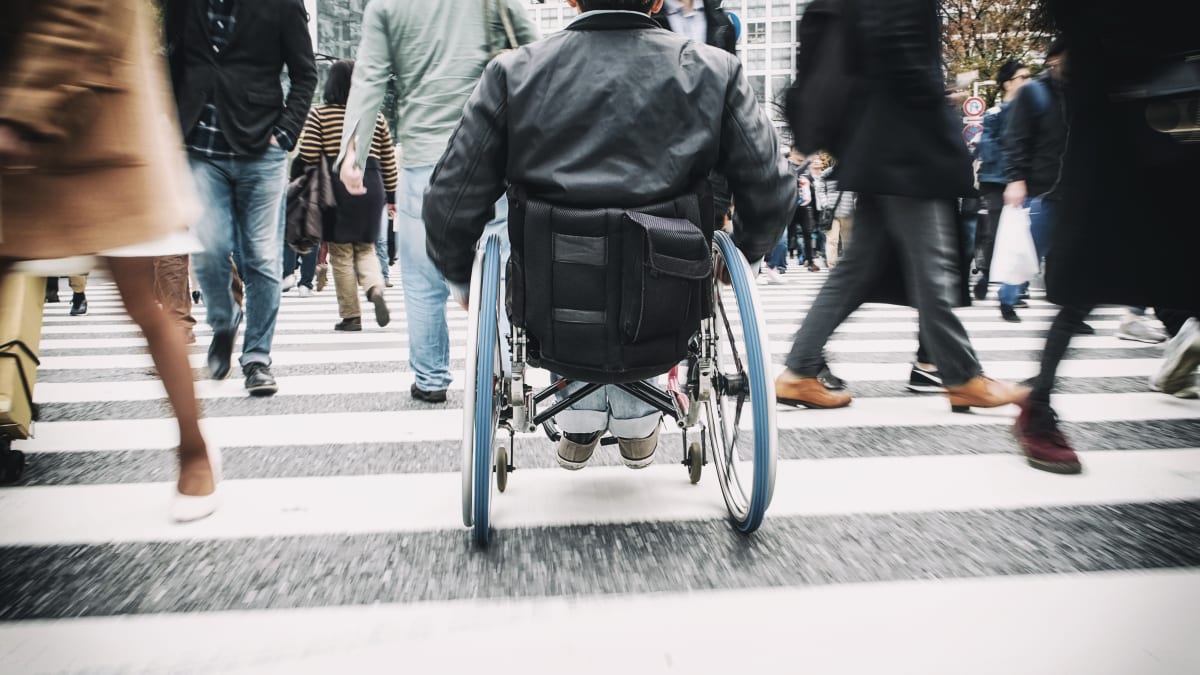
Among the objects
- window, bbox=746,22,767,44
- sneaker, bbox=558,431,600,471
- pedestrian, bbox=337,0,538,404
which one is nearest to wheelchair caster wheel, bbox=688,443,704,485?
sneaker, bbox=558,431,600,471

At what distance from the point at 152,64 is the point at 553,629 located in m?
1.83

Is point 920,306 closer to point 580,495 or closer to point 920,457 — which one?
point 920,457

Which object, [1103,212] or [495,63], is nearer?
[495,63]

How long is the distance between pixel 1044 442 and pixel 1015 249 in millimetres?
3838

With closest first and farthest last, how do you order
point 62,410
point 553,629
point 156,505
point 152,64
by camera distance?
point 553,629 → point 152,64 → point 156,505 → point 62,410

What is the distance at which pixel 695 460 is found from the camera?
2.62m

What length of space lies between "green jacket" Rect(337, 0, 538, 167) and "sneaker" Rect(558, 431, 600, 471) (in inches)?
66.4

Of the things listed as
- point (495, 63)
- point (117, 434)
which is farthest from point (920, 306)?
point (117, 434)

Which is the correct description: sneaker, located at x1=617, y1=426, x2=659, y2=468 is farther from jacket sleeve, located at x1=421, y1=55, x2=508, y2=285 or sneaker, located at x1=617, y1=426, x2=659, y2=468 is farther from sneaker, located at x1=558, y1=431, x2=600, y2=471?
jacket sleeve, located at x1=421, y1=55, x2=508, y2=285

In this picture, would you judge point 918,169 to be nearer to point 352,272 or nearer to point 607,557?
point 607,557

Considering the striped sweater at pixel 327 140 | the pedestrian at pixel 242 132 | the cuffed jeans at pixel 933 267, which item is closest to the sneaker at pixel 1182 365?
the cuffed jeans at pixel 933 267

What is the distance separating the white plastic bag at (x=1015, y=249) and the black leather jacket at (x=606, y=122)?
476cm

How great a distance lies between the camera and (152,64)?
226 cm

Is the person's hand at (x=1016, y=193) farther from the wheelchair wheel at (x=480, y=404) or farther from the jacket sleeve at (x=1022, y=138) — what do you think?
the wheelchair wheel at (x=480, y=404)
